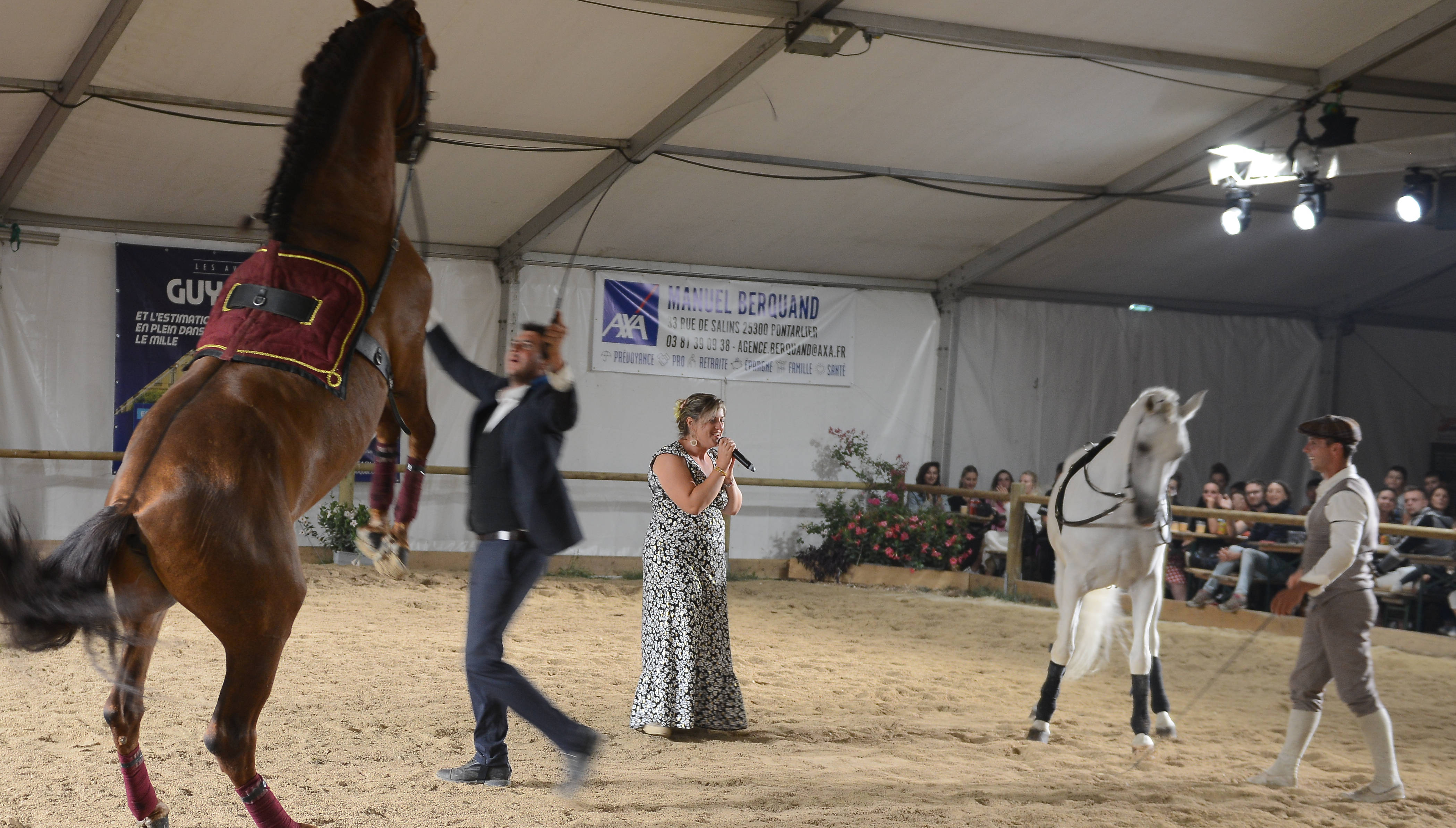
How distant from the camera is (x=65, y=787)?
348cm

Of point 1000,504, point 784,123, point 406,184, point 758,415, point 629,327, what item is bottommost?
point 1000,504

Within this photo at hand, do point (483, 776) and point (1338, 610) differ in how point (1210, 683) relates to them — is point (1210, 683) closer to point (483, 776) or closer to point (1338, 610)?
point (1338, 610)

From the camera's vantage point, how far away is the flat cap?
417 cm

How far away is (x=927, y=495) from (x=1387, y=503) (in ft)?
13.4

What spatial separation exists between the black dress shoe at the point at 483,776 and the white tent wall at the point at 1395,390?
12.3m

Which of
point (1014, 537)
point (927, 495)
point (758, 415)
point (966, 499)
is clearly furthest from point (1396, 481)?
point (758, 415)

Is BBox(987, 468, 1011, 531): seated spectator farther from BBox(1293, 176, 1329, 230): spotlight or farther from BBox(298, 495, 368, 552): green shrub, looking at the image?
BBox(298, 495, 368, 552): green shrub

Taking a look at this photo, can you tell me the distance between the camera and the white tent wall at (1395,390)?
42.1 ft

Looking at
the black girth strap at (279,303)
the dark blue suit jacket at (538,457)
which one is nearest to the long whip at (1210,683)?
the dark blue suit jacket at (538,457)

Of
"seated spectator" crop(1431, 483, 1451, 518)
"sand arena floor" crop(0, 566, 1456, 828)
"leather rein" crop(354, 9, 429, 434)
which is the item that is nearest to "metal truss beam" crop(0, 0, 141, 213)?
"sand arena floor" crop(0, 566, 1456, 828)

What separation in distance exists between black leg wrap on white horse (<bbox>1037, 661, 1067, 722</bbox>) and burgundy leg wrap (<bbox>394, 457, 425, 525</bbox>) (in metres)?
3.06

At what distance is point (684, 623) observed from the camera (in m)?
4.47

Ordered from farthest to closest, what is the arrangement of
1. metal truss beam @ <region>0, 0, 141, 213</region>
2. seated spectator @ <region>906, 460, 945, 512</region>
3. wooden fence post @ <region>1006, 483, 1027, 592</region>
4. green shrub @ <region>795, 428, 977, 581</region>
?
1. seated spectator @ <region>906, 460, 945, 512</region>
2. green shrub @ <region>795, 428, 977, 581</region>
3. wooden fence post @ <region>1006, 483, 1027, 592</region>
4. metal truss beam @ <region>0, 0, 141, 213</region>

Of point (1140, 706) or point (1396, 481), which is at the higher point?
point (1396, 481)
